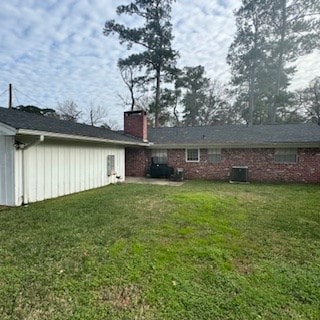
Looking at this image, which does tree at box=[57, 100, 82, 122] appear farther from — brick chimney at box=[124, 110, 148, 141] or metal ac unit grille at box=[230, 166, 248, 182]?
metal ac unit grille at box=[230, 166, 248, 182]

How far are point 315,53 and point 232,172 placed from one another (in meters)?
12.6

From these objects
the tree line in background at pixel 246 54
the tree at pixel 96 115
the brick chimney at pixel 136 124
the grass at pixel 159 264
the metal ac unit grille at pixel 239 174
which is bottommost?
the grass at pixel 159 264

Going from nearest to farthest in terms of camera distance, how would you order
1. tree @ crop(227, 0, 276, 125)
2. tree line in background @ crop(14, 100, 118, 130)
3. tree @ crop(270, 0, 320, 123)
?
1. tree @ crop(270, 0, 320, 123)
2. tree @ crop(227, 0, 276, 125)
3. tree line in background @ crop(14, 100, 118, 130)

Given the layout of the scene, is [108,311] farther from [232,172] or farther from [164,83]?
[164,83]

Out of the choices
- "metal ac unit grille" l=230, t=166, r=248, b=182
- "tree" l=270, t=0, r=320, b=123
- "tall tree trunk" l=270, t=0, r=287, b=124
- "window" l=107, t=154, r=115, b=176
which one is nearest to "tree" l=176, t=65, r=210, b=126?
"tree" l=270, t=0, r=320, b=123

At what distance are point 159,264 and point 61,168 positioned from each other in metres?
5.99

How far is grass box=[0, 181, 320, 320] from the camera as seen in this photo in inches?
94.0

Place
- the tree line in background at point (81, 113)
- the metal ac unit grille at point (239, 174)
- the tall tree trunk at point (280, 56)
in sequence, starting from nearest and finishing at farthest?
the metal ac unit grille at point (239, 174)
the tall tree trunk at point (280, 56)
the tree line in background at point (81, 113)

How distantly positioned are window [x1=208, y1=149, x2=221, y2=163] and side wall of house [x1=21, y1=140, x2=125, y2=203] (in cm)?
519

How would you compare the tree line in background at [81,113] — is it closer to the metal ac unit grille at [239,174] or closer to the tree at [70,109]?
the tree at [70,109]

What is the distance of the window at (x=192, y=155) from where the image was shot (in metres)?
13.1

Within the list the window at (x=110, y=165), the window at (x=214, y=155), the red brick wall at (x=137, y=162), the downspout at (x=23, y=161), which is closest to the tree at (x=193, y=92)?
the red brick wall at (x=137, y=162)

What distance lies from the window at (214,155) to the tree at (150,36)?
8739 millimetres

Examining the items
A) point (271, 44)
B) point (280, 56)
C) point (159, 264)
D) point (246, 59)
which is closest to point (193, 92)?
point (246, 59)
